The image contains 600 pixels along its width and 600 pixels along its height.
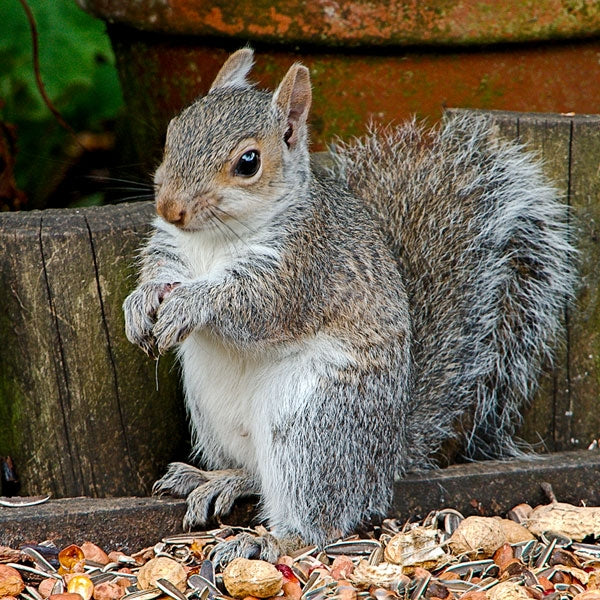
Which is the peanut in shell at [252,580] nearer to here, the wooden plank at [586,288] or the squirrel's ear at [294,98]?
the squirrel's ear at [294,98]

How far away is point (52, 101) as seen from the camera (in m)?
2.63

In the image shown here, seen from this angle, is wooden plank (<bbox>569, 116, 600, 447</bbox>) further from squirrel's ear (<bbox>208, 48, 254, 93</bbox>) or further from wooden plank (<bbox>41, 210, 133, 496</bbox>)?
wooden plank (<bbox>41, 210, 133, 496</bbox>)

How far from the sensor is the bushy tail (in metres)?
1.86

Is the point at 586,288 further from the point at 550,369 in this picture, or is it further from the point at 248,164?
the point at 248,164

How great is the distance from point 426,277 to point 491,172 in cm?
21

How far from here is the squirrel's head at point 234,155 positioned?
155 centimetres

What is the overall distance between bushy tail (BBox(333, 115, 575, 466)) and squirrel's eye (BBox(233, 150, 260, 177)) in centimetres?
34

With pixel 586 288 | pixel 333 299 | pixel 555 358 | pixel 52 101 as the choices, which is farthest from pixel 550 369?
pixel 52 101

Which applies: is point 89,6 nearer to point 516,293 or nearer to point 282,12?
point 282,12

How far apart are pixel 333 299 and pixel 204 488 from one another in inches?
14.8

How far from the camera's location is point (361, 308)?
1.72 meters

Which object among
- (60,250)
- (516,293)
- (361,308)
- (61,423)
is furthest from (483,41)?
(61,423)

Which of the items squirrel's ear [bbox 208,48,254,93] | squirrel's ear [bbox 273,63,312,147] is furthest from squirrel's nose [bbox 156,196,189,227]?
squirrel's ear [bbox 208,48,254,93]

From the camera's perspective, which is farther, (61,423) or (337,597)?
(61,423)
